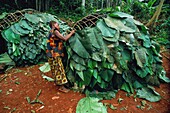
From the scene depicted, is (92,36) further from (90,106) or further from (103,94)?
(90,106)

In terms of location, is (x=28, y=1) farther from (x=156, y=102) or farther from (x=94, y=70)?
(x=156, y=102)

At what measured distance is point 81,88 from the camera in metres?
2.97

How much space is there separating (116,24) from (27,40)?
265 centimetres

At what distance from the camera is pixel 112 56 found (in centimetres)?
283

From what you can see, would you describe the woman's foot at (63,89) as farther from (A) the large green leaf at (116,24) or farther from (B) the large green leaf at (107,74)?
(A) the large green leaf at (116,24)

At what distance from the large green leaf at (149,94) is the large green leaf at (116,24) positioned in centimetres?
109

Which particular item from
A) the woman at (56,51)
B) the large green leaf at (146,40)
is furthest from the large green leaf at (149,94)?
the woman at (56,51)

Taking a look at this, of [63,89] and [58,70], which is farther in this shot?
[63,89]

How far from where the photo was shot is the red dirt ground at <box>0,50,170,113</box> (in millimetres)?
2654

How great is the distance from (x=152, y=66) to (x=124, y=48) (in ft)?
2.46

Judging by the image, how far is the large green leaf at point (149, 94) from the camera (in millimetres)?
2891

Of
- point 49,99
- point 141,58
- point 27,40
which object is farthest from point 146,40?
point 27,40

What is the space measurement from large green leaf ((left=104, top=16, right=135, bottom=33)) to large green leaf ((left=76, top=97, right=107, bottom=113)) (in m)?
1.26

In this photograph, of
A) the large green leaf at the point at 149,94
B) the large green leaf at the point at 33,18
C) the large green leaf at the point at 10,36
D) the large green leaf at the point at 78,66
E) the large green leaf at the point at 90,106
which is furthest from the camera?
the large green leaf at the point at 33,18
